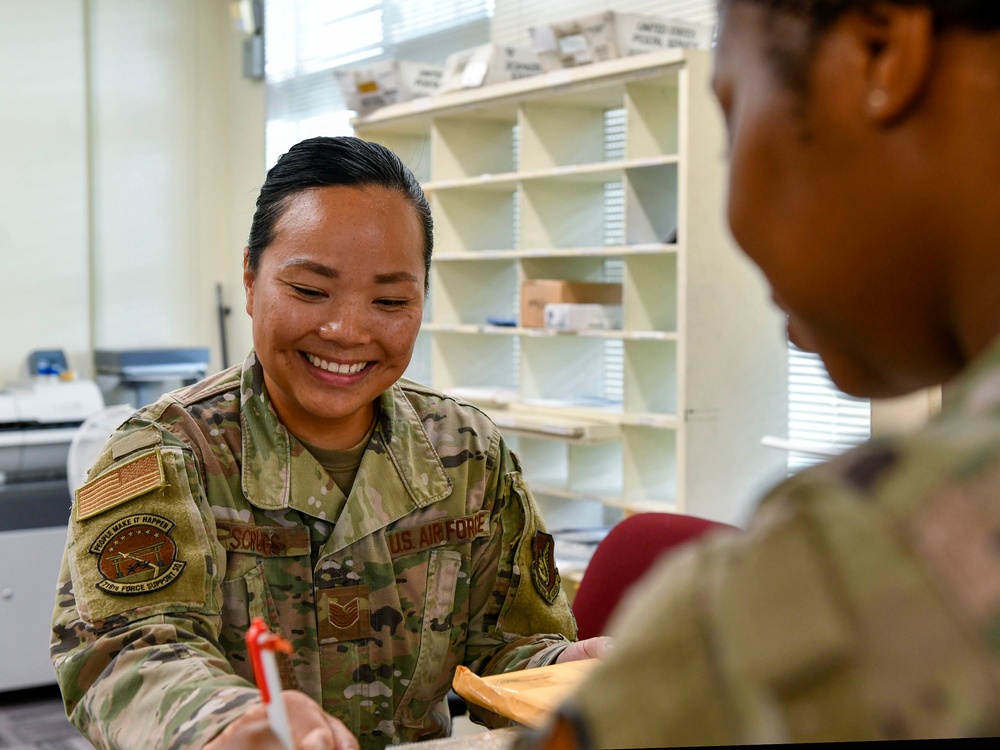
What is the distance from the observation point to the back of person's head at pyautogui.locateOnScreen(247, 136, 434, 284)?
4.77 ft

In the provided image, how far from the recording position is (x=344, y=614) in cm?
146

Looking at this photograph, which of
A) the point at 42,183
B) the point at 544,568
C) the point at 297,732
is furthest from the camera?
the point at 42,183

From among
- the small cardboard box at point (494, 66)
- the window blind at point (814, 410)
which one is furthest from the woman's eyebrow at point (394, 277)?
the small cardboard box at point (494, 66)

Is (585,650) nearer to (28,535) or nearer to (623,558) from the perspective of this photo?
(623,558)

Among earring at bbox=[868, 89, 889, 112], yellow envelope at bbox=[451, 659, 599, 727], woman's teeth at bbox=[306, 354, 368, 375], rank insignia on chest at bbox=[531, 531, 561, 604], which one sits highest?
earring at bbox=[868, 89, 889, 112]

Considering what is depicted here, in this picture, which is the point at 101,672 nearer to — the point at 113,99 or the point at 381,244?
the point at 381,244

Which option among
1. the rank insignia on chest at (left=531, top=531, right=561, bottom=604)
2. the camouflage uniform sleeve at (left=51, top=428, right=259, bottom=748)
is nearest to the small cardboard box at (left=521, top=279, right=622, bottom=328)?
the rank insignia on chest at (left=531, top=531, right=561, bottom=604)

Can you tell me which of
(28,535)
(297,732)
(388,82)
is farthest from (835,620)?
(388,82)

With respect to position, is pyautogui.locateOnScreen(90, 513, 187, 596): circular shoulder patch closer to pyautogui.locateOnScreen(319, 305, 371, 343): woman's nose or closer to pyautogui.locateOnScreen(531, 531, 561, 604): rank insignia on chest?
pyautogui.locateOnScreen(319, 305, 371, 343): woman's nose

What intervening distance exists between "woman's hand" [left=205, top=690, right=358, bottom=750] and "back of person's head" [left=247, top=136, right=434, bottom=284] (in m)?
0.72

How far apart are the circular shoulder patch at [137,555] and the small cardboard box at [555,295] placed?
2537mm

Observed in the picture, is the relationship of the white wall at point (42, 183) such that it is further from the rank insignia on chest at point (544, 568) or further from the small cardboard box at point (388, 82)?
the rank insignia on chest at point (544, 568)

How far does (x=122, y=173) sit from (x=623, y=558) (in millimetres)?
4358

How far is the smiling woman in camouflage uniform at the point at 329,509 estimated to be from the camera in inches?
50.9
